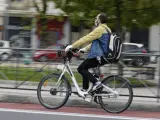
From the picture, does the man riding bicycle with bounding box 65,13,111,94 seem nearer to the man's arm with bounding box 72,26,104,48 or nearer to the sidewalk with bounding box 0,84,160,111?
the man's arm with bounding box 72,26,104,48

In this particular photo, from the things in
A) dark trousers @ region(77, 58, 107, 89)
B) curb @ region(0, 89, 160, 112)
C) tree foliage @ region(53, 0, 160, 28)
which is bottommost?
curb @ region(0, 89, 160, 112)

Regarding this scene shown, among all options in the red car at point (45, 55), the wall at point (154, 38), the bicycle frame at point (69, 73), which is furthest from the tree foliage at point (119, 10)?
the wall at point (154, 38)

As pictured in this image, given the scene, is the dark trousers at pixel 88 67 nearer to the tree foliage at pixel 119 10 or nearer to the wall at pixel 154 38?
the tree foliage at pixel 119 10

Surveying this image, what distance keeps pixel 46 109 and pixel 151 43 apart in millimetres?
23909

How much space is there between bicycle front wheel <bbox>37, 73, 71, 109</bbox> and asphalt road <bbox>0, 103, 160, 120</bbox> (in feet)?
0.49

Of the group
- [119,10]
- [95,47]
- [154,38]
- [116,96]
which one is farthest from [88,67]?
[154,38]

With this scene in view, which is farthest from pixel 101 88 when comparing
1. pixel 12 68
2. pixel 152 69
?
pixel 12 68

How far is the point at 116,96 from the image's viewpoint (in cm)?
788

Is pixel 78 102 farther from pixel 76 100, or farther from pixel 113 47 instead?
pixel 113 47

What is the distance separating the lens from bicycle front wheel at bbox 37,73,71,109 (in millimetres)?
7973

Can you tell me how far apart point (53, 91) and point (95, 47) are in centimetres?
120

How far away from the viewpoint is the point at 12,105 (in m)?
8.51

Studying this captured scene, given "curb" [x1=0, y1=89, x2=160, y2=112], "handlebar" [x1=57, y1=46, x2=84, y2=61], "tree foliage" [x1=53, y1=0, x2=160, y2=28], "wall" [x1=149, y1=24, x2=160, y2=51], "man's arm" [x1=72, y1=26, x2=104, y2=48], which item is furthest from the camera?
"wall" [x1=149, y1=24, x2=160, y2=51]

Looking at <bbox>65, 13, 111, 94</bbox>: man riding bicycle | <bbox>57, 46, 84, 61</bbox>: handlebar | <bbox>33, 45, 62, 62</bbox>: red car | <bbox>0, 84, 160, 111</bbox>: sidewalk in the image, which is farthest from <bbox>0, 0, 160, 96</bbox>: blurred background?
<bbox>65, 13, 111, 94</bbox>: man riding bicycle
